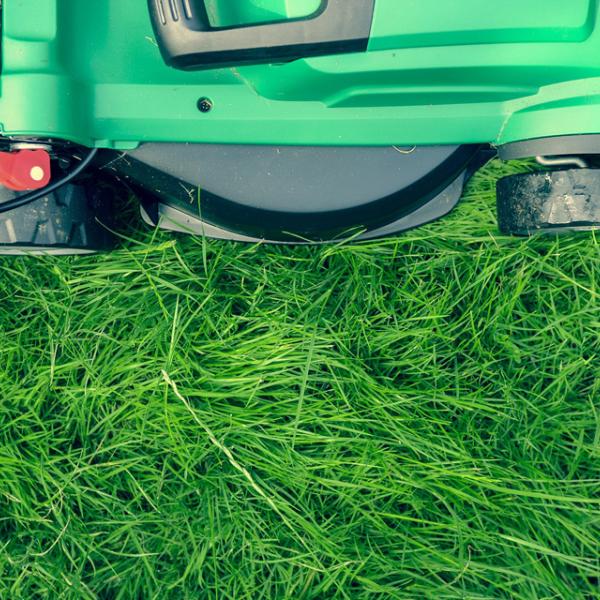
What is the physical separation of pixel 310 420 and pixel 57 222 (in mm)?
602

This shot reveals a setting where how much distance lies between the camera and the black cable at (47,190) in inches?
43.8

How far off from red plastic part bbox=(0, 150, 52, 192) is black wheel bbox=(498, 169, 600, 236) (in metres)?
0.78

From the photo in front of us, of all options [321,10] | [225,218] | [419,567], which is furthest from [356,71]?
[419,567]

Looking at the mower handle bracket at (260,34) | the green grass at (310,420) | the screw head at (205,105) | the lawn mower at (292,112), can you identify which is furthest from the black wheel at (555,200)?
the screw head at (205,105)

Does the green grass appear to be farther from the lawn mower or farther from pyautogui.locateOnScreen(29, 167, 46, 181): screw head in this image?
pyautogui.locateOnScreen(29, 167, 46, 181): screw head

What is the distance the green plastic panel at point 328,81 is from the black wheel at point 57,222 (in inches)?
6.7

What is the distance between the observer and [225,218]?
1.23m

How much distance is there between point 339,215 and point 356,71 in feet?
0.93

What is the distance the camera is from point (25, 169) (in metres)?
1.10

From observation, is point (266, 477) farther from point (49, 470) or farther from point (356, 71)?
point (356, 71)

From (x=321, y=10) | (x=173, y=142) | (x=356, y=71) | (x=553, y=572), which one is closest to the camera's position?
(x=321, y=10)

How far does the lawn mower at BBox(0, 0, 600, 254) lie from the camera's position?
94 centimetres

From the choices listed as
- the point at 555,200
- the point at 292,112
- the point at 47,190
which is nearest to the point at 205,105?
the point at 292,112

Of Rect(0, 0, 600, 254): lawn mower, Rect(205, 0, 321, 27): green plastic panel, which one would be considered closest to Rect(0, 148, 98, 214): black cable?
Rect(0, 0, 600, 254): lawn mower
